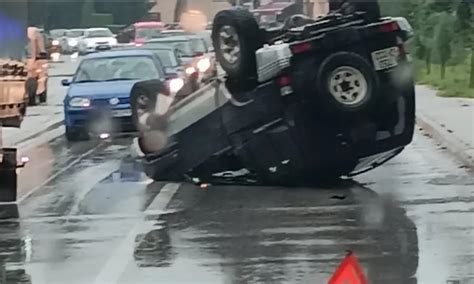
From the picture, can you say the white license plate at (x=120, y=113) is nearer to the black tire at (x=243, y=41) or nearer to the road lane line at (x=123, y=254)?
the black tire at (x=243, y=41)

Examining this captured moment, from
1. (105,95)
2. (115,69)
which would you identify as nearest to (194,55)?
(115,69)

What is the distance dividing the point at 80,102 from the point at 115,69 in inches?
52.1

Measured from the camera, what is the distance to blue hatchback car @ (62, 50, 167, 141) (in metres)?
22.7

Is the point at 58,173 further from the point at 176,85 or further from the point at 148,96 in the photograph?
the point at 176,85

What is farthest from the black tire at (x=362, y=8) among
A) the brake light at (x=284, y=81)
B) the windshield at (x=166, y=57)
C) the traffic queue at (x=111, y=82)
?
the windshield at (x=166, y=57)

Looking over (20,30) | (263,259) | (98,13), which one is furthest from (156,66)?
(263,259)

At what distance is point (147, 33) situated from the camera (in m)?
32.4

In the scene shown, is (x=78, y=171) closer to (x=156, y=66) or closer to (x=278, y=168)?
(x=278, y=168)

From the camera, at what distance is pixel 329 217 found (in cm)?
1238

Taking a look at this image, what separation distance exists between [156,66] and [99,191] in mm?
8761

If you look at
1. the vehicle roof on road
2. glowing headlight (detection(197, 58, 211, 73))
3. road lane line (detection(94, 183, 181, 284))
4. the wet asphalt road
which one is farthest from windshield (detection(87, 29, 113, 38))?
road lane line (detection(94, 183, 181, 284))

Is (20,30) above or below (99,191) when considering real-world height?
above

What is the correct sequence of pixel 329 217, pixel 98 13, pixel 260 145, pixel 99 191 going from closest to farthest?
pixel 329 217 → pixel 260 145 → pixel 99 191 → pixel 98 13

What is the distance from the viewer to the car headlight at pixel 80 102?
2291cm
